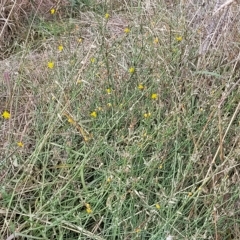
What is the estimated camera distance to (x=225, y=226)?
1.61 metres

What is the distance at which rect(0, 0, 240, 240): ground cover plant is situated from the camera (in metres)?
1.56

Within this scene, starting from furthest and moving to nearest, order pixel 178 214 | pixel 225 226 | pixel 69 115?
pixel 69 115 → pixel 225 226 → pixel 178 214

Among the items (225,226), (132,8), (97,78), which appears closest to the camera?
(225,226)

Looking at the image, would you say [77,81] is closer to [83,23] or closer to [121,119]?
[121,119]

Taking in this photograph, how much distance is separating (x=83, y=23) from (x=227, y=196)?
1.61m

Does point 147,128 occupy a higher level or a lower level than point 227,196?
higher

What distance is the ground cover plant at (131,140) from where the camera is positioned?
1557 millimetres

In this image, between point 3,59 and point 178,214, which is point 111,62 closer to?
point 3,59

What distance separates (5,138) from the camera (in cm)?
194

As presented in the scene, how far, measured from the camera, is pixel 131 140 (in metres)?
1.77

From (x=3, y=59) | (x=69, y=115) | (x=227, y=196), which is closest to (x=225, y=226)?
(x=227, y=196)

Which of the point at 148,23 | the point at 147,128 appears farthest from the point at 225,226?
the point at 148,23

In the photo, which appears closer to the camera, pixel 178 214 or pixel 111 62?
pixel 178 214

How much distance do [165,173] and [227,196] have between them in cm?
23
